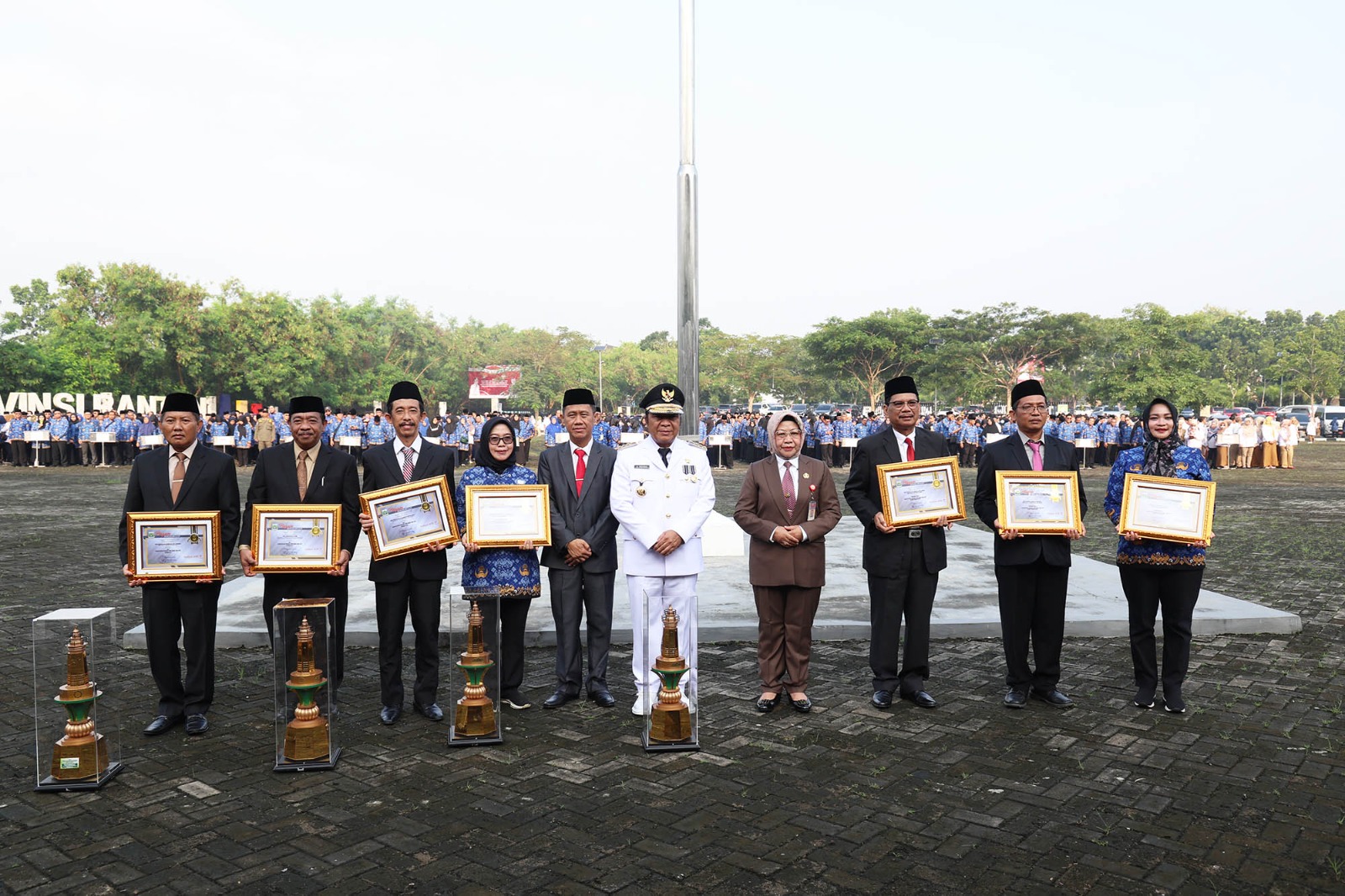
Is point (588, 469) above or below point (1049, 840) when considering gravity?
Answer: above

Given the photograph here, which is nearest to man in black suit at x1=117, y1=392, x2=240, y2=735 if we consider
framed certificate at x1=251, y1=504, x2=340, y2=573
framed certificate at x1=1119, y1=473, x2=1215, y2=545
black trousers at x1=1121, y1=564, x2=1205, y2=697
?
framed certificate at x1=251, y1=504, x2=340, y2=573

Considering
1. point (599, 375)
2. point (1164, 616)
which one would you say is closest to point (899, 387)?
point (1164, 616)

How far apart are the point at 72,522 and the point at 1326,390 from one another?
282ft

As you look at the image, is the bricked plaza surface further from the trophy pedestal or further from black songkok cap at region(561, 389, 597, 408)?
black songkok cap at region(561, 389, 597, 408)

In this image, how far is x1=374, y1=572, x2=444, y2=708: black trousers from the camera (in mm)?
5781

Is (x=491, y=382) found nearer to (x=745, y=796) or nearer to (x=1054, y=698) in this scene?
(x=1054, y=698)

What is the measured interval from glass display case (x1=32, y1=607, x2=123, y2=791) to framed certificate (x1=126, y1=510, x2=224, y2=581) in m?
0.49

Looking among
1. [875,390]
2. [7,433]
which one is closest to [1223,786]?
[7,433]

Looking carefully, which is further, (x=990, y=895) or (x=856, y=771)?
(x=856, y=771)

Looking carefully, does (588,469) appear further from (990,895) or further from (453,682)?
(990,895)

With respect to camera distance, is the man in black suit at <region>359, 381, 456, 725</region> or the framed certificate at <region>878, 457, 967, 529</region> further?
the framed certificate at <region>878, 457, 967, 529</region>

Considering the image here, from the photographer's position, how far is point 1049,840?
4.10 metres

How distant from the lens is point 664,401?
6.09 metres

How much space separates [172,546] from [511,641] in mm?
1997
